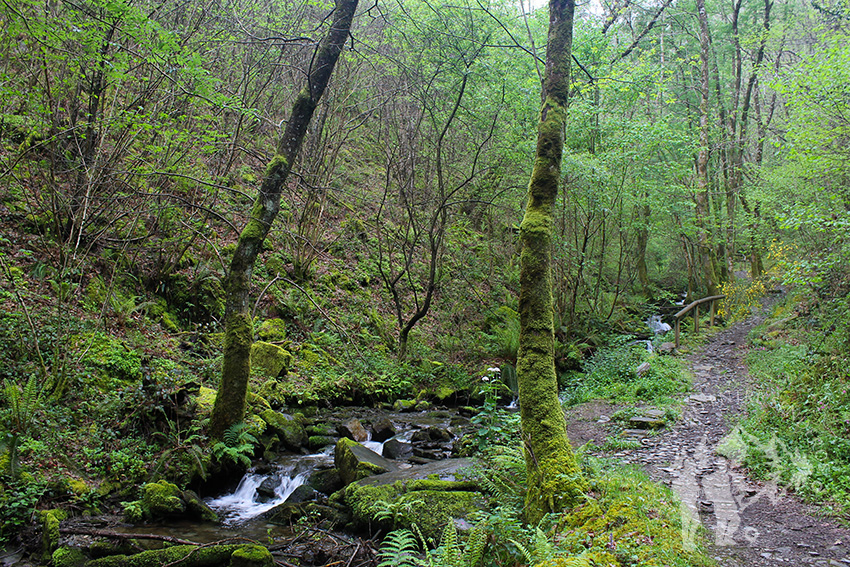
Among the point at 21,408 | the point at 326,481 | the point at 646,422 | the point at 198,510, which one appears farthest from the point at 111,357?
the point at 646,422

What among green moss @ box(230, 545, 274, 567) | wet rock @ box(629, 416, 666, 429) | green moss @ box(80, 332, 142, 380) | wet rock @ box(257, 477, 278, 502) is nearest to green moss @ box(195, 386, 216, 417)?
green moss @ box(80, 332, 142, 380)

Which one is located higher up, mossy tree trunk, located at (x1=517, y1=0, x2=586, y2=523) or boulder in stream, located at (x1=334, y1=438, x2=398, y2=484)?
mossy tree trunk, located at (x1=517, y1=0, x2=586, y2=523)

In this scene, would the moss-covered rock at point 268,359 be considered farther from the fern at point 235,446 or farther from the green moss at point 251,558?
the green moss at point 251,558

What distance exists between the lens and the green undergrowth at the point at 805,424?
15.4 feet

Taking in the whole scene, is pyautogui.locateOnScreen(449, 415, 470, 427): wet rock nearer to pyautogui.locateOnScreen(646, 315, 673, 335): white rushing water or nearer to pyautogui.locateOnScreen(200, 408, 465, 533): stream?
pyautogui.locateOnScreen(200, 408, 465, 533): stream

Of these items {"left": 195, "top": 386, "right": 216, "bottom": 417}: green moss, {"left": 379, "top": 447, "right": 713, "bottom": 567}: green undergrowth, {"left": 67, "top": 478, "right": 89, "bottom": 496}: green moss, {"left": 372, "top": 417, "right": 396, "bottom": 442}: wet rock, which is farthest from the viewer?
{"left": 372, "top": 417, "right": 396, "bottom": 442}: wet rock

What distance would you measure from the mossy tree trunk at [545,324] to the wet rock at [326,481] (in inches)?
132

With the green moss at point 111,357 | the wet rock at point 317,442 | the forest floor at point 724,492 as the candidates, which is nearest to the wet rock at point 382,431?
the wet rock at point 317,442

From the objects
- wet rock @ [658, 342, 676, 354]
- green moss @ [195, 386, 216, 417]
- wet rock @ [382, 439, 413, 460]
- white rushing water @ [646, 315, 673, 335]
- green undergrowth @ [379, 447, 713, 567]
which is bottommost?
wet rock @ [382, 439, 413, 460]

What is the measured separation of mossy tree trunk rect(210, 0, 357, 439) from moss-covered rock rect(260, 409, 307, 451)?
4.51ft

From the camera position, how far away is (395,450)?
7961 mm

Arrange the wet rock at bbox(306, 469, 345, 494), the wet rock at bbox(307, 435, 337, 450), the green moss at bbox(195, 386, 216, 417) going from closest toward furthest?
the wet rock at bbox(306, 469, 345, 494)
the green moss at bbox(195, 386, 216, 417)
the wet rock at bbox(307, 435, 337, 450)

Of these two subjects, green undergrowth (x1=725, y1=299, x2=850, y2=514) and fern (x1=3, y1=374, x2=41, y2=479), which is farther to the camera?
fern (x1=3, y1=374, x2=41, y2=479)

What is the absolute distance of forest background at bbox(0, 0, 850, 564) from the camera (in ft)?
20.6
